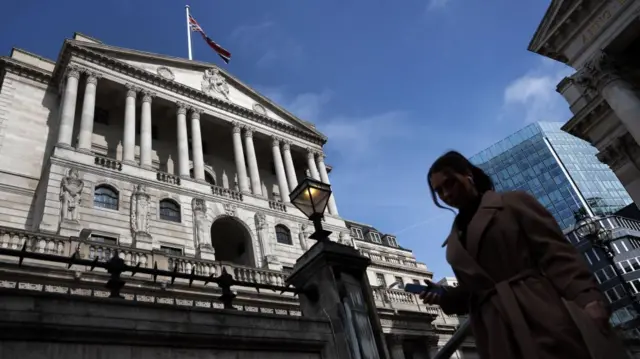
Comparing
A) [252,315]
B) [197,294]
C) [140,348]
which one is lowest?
[140,348]

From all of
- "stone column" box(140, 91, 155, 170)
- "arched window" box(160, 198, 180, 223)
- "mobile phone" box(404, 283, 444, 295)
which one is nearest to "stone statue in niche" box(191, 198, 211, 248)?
"arched window" box(160, 198, 180, 223)

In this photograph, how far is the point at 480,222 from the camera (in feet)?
9.28

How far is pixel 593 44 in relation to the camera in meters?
24.5

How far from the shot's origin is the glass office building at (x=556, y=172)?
94125 millimetres

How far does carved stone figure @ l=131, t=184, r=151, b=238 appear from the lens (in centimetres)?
2267

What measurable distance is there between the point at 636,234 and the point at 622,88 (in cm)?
6115

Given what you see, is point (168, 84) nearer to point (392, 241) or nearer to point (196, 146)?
point (196, 146)

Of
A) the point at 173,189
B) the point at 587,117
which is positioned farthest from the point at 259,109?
the point at 587,117

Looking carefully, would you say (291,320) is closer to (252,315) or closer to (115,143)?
(252,315)

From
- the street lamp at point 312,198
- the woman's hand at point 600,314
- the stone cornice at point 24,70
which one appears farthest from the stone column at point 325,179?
the woman's hand at point 600,314

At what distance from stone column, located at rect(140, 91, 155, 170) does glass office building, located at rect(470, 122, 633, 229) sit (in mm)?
78981

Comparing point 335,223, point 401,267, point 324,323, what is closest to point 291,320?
point 324,323

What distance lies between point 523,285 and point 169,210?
2474 cm

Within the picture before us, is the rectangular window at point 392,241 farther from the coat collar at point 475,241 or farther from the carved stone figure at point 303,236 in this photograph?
the coat collar at point 475,241
